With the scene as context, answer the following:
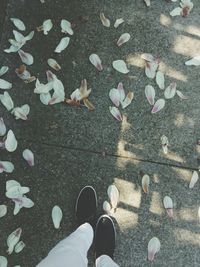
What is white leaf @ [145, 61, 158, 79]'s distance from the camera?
11.7 ft

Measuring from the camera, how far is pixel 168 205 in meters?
3.32

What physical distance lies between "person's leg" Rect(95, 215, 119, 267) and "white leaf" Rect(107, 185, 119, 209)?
9 centimetres

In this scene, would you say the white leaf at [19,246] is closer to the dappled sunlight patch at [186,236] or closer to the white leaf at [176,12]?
the dappled sunlight patch at [186,236]

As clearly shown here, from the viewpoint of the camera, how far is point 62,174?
3.32 metres

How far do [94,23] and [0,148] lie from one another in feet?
3.78

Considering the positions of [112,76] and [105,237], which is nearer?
[105,237]

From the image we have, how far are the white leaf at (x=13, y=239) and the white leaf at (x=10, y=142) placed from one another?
528 millimetres

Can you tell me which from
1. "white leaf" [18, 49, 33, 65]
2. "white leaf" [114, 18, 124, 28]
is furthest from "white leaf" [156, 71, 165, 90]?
"white leaf" [18, 49, 33, 65]

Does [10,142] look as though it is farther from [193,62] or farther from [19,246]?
[193,62]

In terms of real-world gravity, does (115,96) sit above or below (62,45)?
below

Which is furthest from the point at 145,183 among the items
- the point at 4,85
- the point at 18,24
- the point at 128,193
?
the point at 18,24

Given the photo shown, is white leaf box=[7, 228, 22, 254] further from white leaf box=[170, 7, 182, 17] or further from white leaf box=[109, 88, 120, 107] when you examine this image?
white leaf box=[170, 7, 182, 17]

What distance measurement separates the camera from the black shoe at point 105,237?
10.5 feet

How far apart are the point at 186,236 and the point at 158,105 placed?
91 cm
